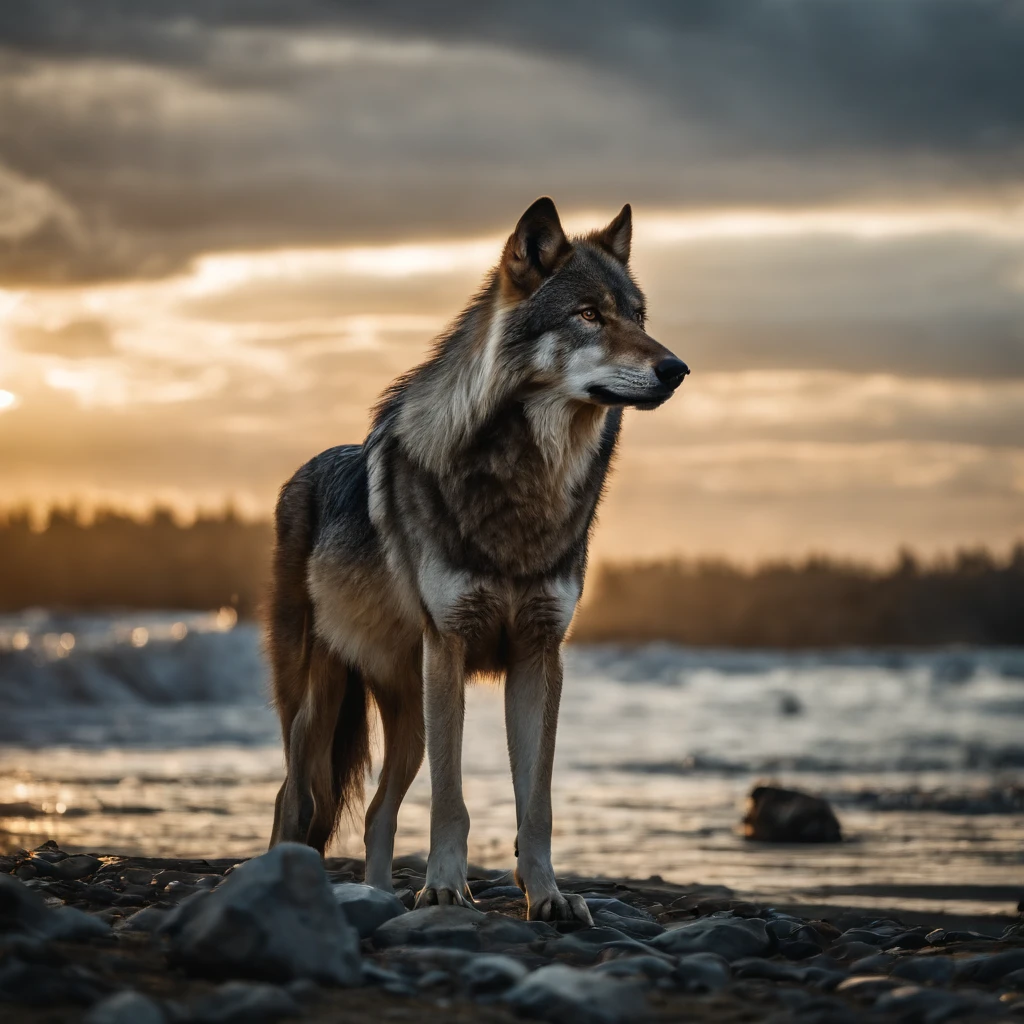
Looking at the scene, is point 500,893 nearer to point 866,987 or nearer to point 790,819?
point 866,987

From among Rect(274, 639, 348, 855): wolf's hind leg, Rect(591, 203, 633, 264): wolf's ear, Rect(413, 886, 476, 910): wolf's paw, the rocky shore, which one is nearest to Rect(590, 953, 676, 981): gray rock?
the rocky shore

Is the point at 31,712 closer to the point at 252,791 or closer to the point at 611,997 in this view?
the point at 252,791

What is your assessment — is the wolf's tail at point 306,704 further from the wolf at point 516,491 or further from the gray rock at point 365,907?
the gray rock at point 365,907

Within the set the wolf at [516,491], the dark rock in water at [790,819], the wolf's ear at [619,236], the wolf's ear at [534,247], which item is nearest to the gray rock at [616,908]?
the wolf at [516,491]

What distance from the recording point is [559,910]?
5.02m

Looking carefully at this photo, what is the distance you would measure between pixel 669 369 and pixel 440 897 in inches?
87.9

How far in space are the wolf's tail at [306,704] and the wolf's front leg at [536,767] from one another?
4.06 feet

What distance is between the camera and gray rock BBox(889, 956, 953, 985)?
4340 millimetres

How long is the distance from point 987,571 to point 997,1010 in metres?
55.0

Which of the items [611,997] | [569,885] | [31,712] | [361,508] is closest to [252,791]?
[569,885]

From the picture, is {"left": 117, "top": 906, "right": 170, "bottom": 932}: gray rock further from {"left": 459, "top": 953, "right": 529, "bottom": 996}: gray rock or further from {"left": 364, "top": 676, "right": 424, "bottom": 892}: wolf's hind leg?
{"left": 364, "top": 676, "right": 424, "bottom": 892}: wolf's hind leg

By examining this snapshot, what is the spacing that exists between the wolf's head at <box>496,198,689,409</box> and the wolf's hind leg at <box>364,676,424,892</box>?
1743 mm

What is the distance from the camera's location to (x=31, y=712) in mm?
18203

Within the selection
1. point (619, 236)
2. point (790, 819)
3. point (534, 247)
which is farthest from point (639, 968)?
point (790, 819)
